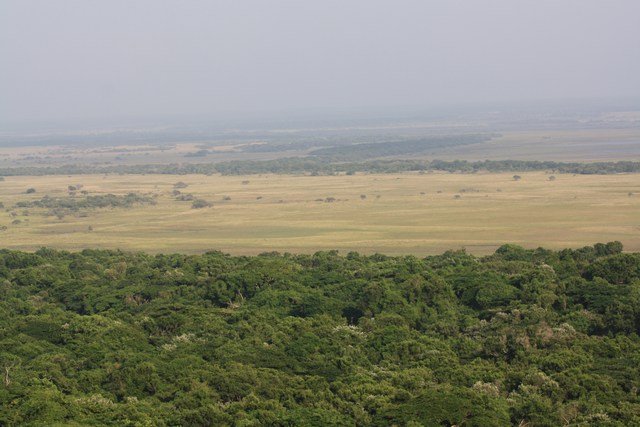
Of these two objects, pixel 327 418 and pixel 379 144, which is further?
pixel 379 144

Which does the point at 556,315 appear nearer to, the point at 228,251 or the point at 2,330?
the point at 2,330

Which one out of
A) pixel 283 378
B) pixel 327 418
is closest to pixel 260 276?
pixel 283 378

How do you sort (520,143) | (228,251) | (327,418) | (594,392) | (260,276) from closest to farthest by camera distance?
(327,418) → (594,392) → (260,276) → (228,251) → (520,143)

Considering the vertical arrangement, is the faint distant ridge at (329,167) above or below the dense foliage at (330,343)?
below

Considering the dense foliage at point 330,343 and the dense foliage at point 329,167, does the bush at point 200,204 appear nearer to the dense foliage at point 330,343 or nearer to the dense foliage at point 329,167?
the dense foliage at point 329,167

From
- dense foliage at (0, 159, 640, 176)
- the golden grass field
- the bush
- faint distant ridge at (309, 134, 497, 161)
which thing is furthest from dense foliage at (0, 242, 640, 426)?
faint distant ridge at (309, 134, 497, 161)

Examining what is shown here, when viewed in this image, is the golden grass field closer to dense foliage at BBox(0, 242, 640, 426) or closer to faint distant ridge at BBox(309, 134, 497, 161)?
dense foliage at BBox(0, 242, 640, 426)

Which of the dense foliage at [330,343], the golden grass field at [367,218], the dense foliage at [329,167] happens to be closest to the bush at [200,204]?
→ the golden grass field at [367,218]

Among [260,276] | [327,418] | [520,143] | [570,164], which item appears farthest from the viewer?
[520,143]
